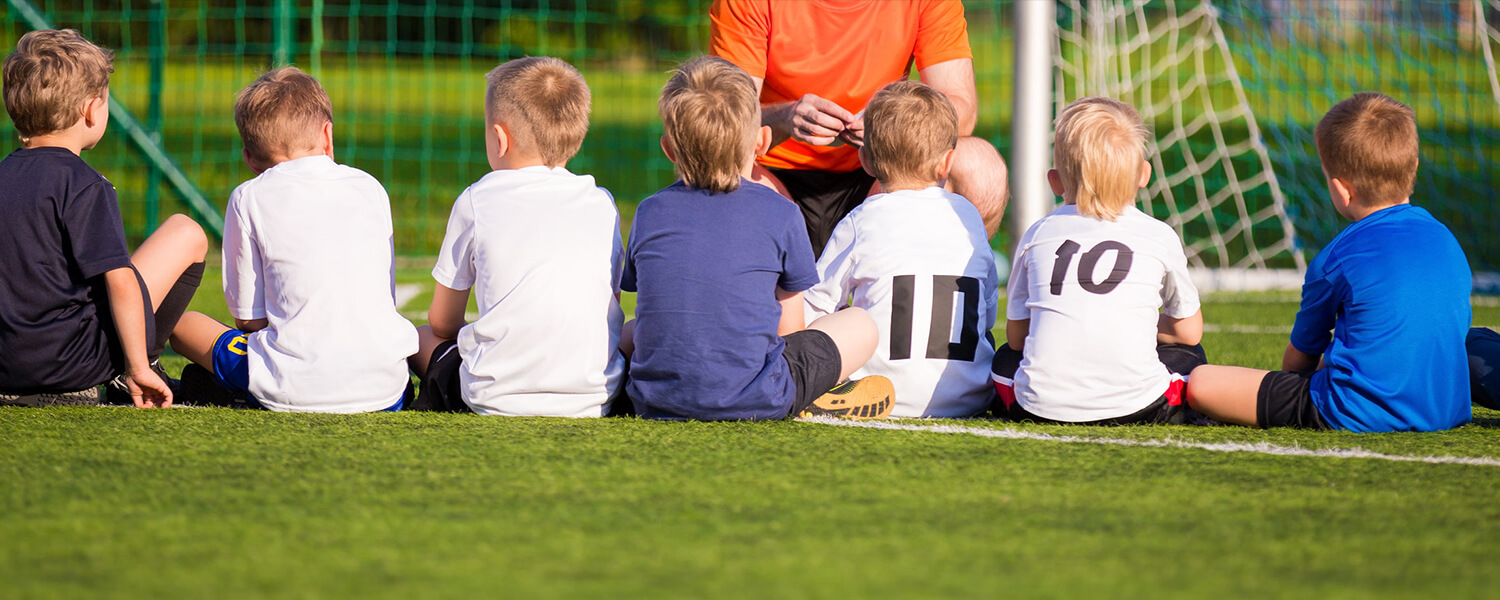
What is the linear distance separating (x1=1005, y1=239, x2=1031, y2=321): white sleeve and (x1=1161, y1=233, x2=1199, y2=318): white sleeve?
1.00 ft

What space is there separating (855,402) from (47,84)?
1.98 m

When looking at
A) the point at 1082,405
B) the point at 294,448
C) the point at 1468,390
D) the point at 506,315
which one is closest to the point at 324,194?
the point at 506,315

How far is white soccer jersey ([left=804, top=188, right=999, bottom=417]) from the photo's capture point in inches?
129

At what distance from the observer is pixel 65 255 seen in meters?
3.08

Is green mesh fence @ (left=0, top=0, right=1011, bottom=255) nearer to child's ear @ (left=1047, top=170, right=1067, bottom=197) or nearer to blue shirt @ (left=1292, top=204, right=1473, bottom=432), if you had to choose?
child's ear @ (left=1047, top=170, right=1067, bottom=197)

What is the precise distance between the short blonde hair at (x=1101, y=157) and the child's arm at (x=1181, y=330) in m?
0.31

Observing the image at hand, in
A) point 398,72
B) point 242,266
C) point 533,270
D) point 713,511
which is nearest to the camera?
point 713,511

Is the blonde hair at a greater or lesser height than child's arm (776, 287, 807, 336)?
greater

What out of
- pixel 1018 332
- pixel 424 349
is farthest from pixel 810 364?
pixel 424 349

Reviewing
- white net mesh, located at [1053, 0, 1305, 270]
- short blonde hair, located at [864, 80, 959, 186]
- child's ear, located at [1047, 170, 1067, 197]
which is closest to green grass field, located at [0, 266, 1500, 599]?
child's ear, located at [1047, 170, 1067, 197]

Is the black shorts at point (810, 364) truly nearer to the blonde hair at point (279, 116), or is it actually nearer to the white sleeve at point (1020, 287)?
the white sleeve at point (1020, 287)

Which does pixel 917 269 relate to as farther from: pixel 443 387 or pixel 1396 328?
pixel 443 387

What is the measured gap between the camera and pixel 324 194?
315cm

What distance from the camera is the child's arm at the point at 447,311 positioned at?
320cm
